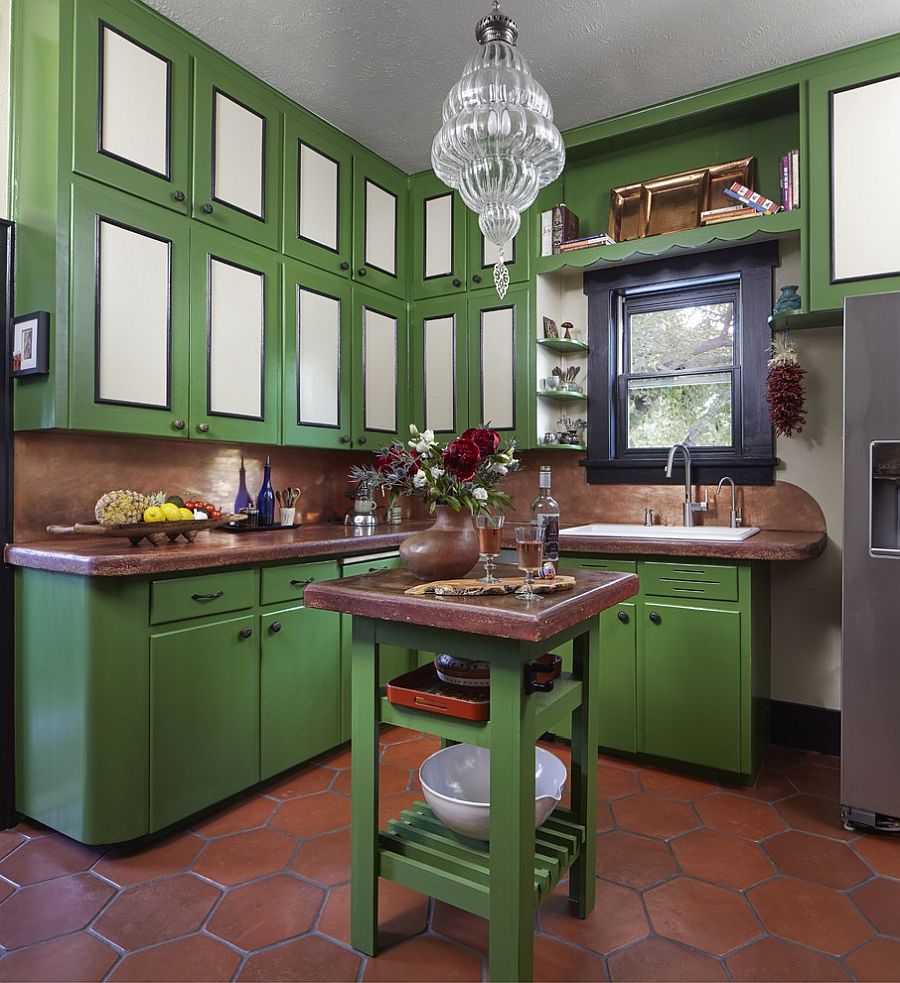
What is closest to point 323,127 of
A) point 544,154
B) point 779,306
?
point 544,154

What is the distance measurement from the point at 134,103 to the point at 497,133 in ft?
5.22

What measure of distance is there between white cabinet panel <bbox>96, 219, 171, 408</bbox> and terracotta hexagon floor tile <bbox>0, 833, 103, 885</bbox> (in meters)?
1.51

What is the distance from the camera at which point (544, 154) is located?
176cm

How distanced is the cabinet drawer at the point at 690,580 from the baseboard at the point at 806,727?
0.90 m

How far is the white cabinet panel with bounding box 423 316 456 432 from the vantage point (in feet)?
12.3

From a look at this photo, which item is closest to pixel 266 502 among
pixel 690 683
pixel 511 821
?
pixel 690 683

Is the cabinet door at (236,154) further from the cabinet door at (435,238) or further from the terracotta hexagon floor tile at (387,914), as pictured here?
the terracotta hexagon floor tile at (387,914)

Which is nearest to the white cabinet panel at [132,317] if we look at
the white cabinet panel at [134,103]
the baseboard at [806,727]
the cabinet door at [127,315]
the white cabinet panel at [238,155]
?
the cabinet door at [127,315]

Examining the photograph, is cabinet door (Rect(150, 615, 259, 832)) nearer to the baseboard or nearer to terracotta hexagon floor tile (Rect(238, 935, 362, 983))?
terracotta hexagon floor tile (Rect(238, 935, 362, 983))

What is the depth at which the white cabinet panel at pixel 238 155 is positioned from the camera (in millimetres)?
2779

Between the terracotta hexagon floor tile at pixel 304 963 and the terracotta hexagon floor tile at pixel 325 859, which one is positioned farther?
the terracotta hexagon floor tile at pixel 325 859

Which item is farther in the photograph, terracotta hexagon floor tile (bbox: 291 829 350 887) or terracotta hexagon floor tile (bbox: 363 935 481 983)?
terracotta hexagon floor tile (bbox: 291 829 350 887)

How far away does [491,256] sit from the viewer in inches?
142

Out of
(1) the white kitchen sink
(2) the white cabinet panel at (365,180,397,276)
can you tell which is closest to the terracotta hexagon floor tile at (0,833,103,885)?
(1) the white kitchen sink
